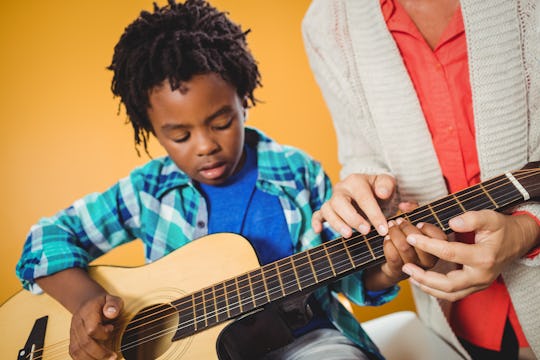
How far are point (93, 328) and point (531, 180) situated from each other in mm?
906

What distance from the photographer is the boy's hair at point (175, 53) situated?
805mm

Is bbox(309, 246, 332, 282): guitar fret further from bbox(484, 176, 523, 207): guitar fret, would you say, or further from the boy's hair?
the boy's hair

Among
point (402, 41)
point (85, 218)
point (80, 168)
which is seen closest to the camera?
point (402, 41)

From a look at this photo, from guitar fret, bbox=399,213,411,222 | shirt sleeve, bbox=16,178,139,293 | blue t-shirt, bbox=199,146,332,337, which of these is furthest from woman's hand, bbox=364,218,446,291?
shirt sleeve, bbox=16,178,139,293

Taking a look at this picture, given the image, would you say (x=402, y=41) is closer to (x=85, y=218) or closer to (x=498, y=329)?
(x=498, y=329)

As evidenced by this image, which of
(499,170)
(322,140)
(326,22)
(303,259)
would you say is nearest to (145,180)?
(303,259)

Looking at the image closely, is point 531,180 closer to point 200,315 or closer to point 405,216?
Answer: point 405,216

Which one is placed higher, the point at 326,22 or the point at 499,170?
the point at 326,22

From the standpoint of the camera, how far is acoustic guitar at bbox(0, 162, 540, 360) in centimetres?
60

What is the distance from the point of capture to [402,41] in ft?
2.52

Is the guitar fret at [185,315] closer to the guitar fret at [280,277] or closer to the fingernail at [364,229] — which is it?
the guitar fret at [280,277]

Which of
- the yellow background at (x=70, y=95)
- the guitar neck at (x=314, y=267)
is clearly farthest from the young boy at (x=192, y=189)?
the yellow background at (x=70, y=95)

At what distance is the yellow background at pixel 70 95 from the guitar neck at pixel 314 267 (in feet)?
3.14

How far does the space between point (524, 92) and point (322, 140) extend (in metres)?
1.08
